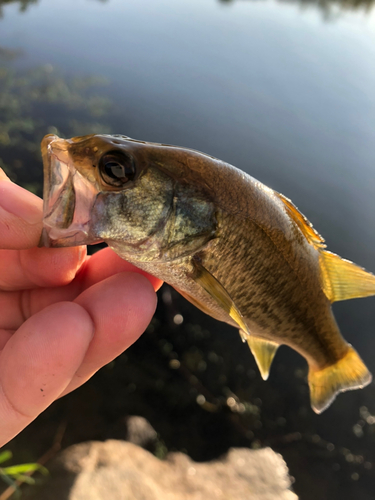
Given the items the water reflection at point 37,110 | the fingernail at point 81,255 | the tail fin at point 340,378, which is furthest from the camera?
the water reflection at point 37,110

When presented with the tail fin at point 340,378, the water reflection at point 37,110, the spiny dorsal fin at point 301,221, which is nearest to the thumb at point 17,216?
the spiny dorsal fin at point 301,221

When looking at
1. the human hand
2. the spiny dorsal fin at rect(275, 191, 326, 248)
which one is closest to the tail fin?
the spiny dorsal fin at rect(275, 191, 326, 248)

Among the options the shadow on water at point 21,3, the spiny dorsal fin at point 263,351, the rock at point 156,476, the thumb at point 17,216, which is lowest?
the rock at point 156,476

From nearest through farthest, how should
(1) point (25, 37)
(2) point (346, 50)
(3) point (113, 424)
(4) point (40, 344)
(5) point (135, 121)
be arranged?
(4) point (40, 344), (3) point (113, 424), (5) point (135, 121), (1) point (25, 37), (2) point (346, 50)

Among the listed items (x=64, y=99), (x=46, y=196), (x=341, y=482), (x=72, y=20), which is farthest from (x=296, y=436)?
(x=72, y=20)

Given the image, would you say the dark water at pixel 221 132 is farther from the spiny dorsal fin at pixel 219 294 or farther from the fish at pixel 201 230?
the spiny dorsal fin at pixel 219 294

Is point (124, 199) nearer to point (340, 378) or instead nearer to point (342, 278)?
point (342, 278)

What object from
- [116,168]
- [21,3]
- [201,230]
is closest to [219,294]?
[201,230]

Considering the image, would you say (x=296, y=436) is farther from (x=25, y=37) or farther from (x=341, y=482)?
(x=25, y=37)
